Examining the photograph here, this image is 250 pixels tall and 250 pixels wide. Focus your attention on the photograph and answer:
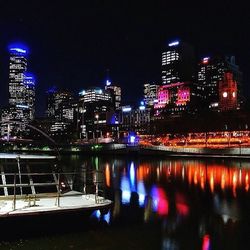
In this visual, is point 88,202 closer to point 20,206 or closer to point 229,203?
point 20,206

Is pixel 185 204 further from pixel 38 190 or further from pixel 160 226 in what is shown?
pixel 38 190

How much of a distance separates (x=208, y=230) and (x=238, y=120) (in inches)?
5228

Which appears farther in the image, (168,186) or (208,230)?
(168,186)

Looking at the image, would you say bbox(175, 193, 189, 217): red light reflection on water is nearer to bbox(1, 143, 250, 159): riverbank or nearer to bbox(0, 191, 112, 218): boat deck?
bbox(0, 191, 112, 218): boat deck

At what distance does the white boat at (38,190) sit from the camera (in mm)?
15477

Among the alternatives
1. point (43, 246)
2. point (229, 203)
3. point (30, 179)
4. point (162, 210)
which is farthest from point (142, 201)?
point (43, 246)

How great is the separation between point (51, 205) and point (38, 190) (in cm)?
172

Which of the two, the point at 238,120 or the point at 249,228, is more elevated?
the point at 238,120

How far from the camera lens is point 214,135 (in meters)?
145

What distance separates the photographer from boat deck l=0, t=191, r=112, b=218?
1459 cm

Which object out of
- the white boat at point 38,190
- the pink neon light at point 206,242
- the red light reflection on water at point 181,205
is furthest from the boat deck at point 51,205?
the red light reflection on water at point 181,205

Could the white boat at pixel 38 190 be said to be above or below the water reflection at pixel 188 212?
above

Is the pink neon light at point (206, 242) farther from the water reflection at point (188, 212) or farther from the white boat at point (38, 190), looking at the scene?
the white boat at point (38, 190)

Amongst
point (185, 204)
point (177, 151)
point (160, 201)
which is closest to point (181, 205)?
point (185, 204)
